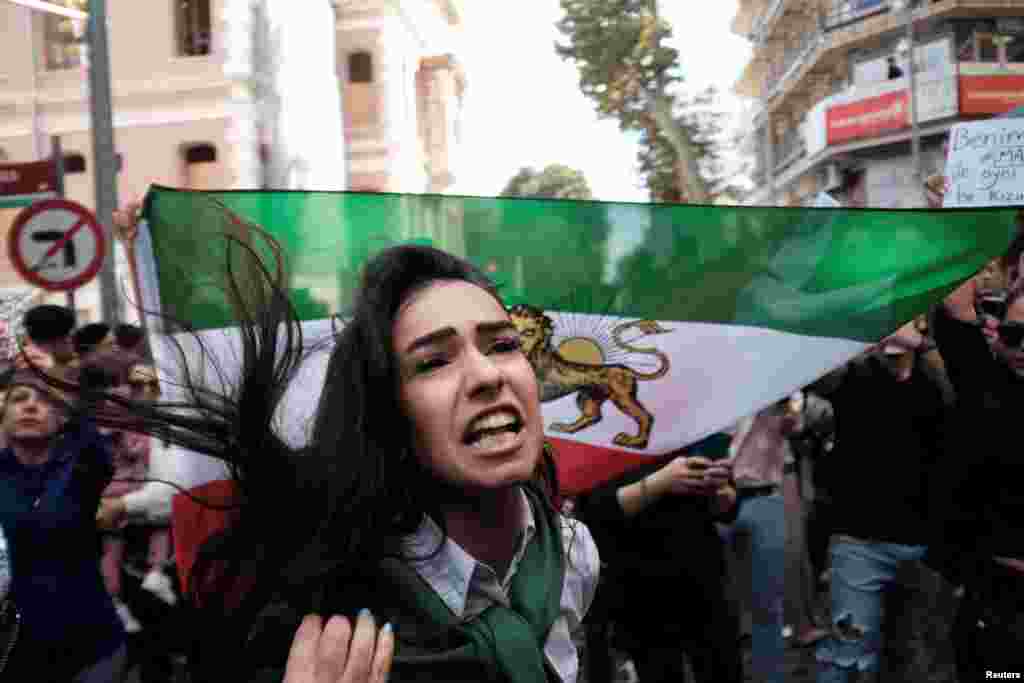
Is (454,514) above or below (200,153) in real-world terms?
below

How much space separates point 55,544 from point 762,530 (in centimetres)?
282

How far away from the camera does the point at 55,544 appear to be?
3.94 meters

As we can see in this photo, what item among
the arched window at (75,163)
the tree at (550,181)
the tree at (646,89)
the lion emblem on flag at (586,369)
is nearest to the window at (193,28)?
the arched window at (75,163)

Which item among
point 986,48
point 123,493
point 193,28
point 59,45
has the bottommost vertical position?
point 123,493

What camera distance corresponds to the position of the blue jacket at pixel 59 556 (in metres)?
3.85

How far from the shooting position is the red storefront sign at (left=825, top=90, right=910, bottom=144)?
116ft

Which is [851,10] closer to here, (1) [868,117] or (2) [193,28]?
(1) [868,117]

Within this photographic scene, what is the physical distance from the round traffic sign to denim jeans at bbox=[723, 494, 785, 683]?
4.72 metres

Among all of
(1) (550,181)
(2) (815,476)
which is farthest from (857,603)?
(1) (550,181)

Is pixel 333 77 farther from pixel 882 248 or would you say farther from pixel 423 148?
pixel 882 248

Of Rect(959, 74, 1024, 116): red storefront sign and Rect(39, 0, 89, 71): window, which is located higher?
Rect(39, 0, 89, 71): window

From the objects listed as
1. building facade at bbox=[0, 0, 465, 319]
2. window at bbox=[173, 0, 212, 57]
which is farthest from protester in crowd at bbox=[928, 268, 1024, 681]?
window at bbox=[173, 0, 212, 57]

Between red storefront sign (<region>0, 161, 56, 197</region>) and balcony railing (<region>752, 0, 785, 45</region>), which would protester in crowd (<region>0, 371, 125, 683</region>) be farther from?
balcony railing (<region>752, 0, 785, 45</region>)

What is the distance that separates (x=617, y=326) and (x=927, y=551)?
193 cm
